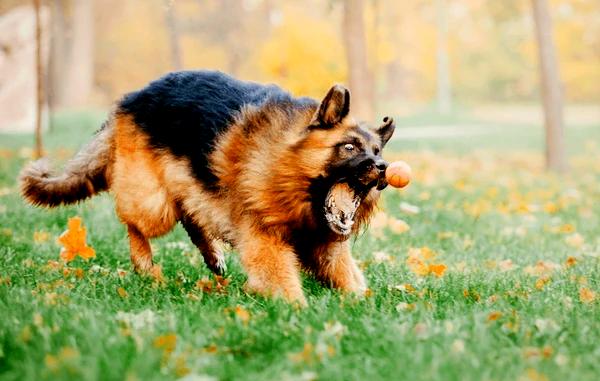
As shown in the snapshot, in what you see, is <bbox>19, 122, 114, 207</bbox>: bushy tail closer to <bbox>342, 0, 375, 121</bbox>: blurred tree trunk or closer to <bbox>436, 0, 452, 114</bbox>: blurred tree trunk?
<bbox>342, 0, 375, 121</bbox>: blurred tree trunk

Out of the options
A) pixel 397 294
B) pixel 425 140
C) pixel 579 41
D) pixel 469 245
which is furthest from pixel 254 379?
pixel 579 41

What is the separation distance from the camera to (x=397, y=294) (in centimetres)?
452

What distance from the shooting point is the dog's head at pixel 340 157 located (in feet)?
13.6

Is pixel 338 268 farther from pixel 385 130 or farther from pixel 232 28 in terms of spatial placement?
pixel 232 28

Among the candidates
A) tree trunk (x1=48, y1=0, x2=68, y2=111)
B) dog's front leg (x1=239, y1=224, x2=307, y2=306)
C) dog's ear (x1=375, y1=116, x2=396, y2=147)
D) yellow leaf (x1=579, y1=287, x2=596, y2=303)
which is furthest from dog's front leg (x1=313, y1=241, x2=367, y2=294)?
tree trunk (x1=48, y1=0, x2=68, y2=111)

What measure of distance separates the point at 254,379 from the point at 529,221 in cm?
633

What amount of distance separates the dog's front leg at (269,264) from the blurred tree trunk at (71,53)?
A: 103 feet

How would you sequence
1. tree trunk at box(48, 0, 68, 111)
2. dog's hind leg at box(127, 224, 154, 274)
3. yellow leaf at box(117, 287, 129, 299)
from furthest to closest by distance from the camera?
1. tree trunk at box(48, 0, 68, 111)
2. dog's hind leg at box(127, 224, 154, 274)
3. yellow leaf at box(117, 287, 129, 299)

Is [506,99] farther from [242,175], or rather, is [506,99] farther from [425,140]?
[242,175]

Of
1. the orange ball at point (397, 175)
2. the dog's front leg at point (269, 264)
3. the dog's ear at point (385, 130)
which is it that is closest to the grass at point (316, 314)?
the dog's front leg at point (269, 264)

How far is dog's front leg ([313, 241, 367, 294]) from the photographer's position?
15.4 ft

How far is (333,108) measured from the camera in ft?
13.8

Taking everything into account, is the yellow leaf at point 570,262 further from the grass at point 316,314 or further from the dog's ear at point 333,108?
the dog's ear at point 333,108

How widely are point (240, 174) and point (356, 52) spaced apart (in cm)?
1162
